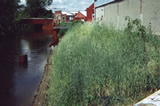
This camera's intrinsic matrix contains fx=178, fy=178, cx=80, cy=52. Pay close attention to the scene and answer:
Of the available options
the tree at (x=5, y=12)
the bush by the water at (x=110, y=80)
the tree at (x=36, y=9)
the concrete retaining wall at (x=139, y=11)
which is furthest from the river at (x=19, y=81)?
the tree at (x=36, y=9)

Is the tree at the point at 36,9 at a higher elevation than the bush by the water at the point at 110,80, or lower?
higher

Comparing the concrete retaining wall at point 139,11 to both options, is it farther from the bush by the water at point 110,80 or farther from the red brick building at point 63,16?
the red brick building at point 63,16

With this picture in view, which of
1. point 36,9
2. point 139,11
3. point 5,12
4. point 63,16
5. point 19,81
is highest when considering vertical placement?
point 36,9

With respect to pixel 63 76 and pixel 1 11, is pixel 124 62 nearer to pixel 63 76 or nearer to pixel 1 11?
pixel 63 76

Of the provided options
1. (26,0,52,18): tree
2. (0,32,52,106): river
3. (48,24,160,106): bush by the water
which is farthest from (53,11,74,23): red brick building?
(48,24,160,106): bush by the water

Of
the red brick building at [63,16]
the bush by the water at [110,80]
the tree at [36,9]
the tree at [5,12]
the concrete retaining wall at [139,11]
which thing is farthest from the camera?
the red brick building at [63,16]

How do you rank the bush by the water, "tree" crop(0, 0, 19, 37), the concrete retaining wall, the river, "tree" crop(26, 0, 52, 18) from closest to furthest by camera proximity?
the bush by the water → the river → the concrete retaining wall → "tree" crop(0, 0, 19, 37) → "tree" crop(26, 0, 52, 18)

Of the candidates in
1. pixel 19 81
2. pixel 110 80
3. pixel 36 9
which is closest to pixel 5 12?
pixel 19 81

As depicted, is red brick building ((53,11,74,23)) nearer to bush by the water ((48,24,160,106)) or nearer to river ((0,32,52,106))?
river ((0,32,52,106))

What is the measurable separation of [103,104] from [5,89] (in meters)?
4.27

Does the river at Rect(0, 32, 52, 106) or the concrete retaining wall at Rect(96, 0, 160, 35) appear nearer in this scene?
the river at Rect(0, 32, 52, 106)

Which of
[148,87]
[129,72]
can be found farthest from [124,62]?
[148,87]

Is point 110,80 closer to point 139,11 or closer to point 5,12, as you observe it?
point 139,11

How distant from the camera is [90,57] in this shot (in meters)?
4.85
